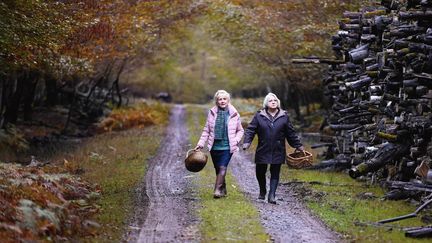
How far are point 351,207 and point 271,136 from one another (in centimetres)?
212

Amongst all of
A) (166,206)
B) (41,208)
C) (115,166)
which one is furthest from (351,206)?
(115,166)

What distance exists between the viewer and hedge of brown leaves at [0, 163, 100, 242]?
909 centimetres

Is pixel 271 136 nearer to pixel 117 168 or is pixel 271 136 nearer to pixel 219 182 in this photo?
pixel 219 182

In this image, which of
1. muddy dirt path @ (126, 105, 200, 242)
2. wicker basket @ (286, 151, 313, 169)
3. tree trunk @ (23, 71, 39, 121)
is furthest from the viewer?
tree trunk @ (23, 71, 39, 121)

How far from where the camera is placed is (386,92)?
1545cm

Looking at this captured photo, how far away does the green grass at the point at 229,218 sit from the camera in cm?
983

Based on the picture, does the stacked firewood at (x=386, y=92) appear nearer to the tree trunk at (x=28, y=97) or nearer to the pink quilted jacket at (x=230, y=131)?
the pink quilted jacket at (x=230, y=131)

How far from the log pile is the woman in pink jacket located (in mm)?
2774

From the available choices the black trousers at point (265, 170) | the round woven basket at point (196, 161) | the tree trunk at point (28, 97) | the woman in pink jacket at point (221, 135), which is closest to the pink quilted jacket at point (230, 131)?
the woman in pink jacket at point (221, 135)

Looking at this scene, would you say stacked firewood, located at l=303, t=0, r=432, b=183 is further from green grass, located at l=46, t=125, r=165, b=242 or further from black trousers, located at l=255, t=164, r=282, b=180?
green grass, located at l=46, t=125, r=165, b=242

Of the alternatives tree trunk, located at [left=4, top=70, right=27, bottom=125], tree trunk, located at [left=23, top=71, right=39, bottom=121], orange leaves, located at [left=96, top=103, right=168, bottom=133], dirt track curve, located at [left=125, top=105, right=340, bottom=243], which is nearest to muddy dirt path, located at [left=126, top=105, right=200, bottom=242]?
dirt track curve, located at [left=125, top=105, right=340, bottom=243]

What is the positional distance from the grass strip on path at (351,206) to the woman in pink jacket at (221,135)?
192 cm

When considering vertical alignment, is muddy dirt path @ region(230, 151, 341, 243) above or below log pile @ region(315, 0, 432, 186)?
below

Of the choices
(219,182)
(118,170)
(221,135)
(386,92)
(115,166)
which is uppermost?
(386,92)
